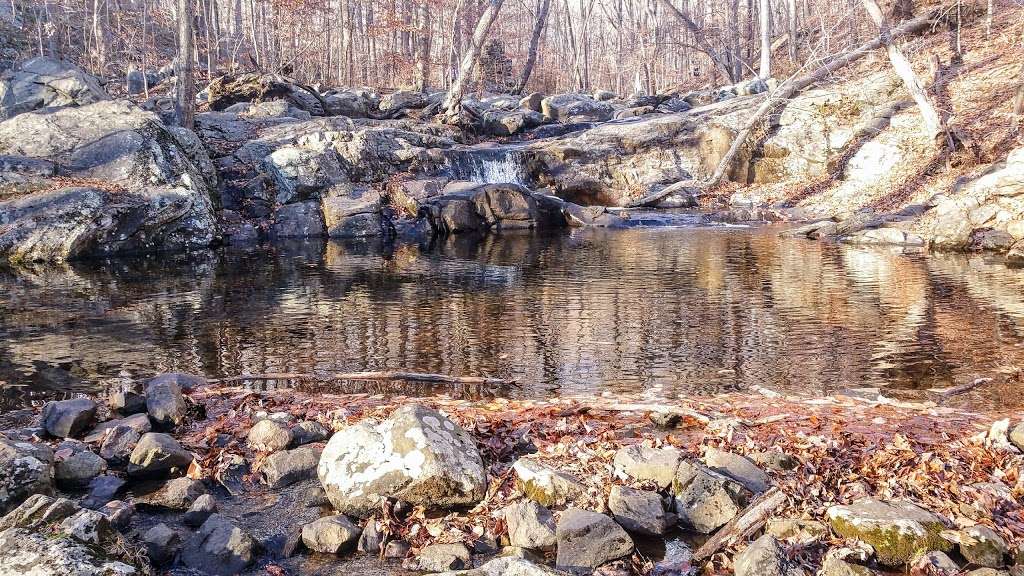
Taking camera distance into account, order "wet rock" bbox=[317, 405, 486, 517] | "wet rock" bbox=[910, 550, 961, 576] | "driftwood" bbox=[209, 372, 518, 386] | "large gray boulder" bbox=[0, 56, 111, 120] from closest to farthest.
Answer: "wet rock" bbox=[910, 550, 961, 576] → "wet rock" bbox=[317, 405, 486, 517] → "driftwood" bbox=[209, 372, 518, 386] → "large gray boulder" bbox=[0, 56, 111, 120]

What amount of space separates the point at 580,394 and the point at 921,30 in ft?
92.8

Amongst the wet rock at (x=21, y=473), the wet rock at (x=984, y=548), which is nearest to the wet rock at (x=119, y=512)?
the wet rock at (x=21, y=473)

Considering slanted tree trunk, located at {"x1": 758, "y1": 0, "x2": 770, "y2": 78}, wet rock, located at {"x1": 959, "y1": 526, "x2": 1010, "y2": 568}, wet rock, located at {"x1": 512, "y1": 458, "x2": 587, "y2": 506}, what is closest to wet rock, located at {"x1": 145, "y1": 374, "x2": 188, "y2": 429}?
wet rock, located at {"x1": 512, "y1": 458, "x2": 587, "y2": 506}

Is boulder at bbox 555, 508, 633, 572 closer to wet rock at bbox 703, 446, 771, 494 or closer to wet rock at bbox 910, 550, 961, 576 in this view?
wet rock at bbox 703, 446, 771, 494

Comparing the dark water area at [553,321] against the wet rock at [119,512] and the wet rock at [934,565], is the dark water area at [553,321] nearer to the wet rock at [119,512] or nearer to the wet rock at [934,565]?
the wet rock at [119,512]

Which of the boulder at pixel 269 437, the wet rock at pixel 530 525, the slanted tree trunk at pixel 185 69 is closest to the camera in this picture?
the wet rock at pixel 530 525

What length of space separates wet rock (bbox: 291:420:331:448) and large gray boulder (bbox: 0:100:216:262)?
15.0m

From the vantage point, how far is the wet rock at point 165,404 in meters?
5.60

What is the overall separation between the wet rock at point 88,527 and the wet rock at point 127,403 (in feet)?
8.43

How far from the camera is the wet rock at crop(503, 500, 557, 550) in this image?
3.76 m

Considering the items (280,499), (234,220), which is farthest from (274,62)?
(280,499)

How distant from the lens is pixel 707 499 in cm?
399

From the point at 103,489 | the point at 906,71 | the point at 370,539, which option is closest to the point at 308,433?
the point at 103,489

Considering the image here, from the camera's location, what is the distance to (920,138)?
920 inches
